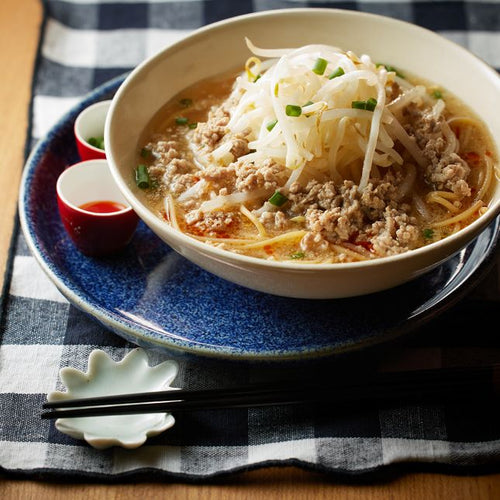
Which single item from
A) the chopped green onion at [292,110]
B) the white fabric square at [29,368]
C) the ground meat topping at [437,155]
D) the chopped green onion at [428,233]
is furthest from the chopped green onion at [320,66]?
the white fabric square at [29,368]

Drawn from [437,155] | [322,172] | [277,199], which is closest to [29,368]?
[277,199]

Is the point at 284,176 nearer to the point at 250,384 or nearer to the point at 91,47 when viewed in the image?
the point at 250,384

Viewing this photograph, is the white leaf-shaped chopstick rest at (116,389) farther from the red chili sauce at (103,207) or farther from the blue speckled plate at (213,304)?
the red chili sauce at (103,207)

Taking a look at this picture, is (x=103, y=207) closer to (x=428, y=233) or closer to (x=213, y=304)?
(x=213, y=304)

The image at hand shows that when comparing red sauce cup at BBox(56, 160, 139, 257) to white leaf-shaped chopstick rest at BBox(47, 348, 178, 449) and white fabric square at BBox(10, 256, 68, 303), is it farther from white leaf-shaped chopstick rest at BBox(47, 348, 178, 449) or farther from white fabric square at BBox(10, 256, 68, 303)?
white leaf-shaped chopstick rest at BBox(47, 348, 178, 449)

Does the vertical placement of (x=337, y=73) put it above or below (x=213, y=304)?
above
